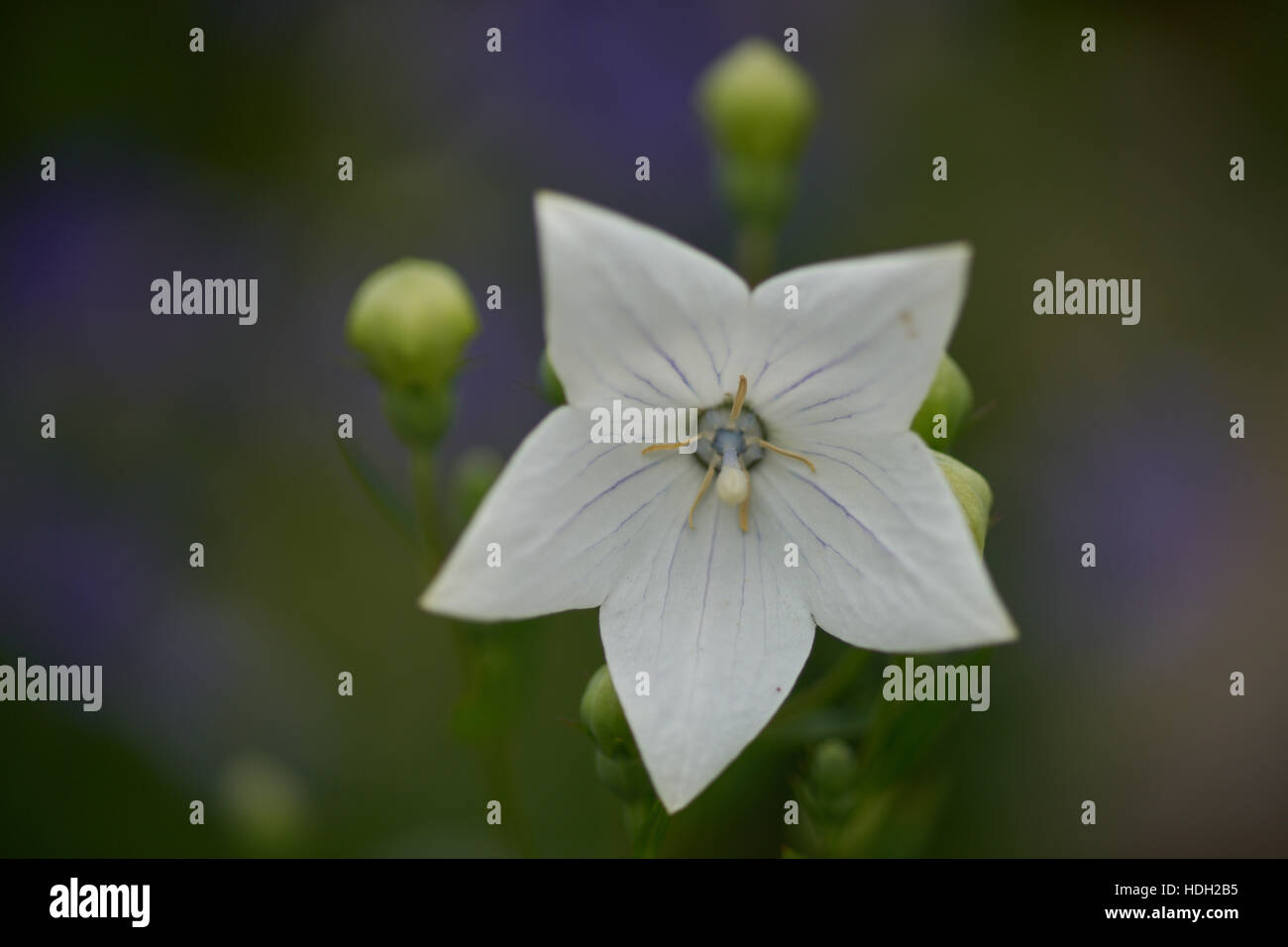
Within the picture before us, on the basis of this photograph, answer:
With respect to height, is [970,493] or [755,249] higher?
[755,249]

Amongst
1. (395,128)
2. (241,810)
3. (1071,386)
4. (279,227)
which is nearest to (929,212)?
(1071,386)

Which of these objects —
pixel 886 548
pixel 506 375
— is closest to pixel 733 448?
pixel 886 548

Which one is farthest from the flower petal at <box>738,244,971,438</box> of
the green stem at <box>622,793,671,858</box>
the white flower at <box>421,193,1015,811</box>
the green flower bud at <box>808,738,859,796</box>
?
the green stem at <box>622,793,671,858</box>

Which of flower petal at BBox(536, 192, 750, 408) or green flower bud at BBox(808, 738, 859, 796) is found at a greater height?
flower petal at BBox(536, 192, 750, 408)

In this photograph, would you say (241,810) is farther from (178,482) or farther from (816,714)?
(816,714)

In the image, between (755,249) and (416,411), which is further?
(755,249)

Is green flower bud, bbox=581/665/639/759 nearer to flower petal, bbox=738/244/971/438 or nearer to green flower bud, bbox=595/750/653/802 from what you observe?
green flower bud, bbox=595/750/653/802

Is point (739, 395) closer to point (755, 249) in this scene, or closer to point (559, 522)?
point (559, 522)
